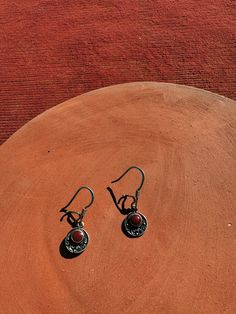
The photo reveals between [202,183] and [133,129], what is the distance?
7.18 feet

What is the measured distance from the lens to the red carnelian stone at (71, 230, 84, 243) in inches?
319

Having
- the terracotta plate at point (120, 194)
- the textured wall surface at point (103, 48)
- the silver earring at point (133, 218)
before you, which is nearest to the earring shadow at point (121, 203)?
the silver earring at point (133, 218)

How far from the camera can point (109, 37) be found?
42.5 feet

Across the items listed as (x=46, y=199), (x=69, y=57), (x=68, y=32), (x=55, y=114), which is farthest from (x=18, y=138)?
(x=68, y=32)

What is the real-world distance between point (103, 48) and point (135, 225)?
6.97 meters

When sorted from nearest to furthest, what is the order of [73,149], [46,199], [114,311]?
1. [114,311]
2. [46,199]
3. [73,149]

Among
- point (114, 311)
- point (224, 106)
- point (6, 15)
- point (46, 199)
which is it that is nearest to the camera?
point (114, 311)

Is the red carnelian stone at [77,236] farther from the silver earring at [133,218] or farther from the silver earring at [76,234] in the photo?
the silver earring at [133,218]

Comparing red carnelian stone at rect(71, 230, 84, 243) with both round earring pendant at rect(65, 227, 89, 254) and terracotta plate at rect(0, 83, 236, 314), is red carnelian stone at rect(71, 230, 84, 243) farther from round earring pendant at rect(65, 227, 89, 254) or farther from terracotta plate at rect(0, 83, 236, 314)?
terracotta plate at rect(0, 83, 236, 314)

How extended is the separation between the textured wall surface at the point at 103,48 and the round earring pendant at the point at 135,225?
5.04 meters

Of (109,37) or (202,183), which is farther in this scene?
(109,37)

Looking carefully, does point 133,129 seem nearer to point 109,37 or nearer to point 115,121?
point 115,121

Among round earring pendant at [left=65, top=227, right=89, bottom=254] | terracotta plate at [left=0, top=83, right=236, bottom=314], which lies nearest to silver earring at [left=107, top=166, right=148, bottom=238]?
terracotta plate at [left=0, top=83, right=236, bottom=314]

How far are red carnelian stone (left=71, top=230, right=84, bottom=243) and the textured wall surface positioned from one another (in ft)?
14.8
